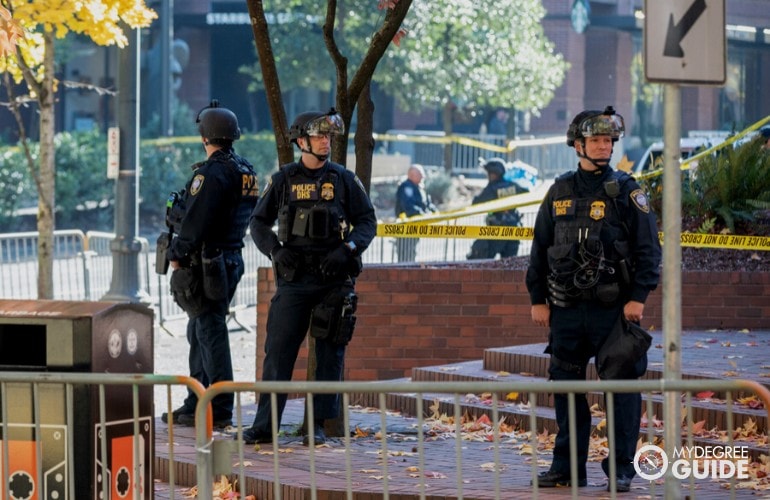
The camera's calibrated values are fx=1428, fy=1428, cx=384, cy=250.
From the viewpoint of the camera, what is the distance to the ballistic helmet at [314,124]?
7.66 metres

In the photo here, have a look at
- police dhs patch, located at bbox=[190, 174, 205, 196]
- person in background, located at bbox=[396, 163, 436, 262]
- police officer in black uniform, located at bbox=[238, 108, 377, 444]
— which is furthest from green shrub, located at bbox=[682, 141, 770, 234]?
person in background, located at bbox=[396, 163, 436, 262]

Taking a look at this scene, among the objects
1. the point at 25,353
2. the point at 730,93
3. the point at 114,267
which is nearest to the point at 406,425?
the point at 25,353

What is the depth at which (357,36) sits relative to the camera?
32219 mm

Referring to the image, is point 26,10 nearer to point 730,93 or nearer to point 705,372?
point 705,372

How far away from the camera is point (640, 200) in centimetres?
679

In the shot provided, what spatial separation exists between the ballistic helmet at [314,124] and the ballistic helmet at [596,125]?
144 cm

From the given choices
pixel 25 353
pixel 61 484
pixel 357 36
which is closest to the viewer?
pixel 61 484

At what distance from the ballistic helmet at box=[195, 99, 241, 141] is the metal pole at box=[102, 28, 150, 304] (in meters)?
6.01

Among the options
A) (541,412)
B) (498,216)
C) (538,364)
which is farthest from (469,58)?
(541,412)

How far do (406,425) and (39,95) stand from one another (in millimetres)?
6666

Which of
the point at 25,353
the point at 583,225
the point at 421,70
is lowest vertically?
the point at 25,353

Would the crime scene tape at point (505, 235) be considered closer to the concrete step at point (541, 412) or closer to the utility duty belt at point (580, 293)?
the concrete step at point (541, 412)

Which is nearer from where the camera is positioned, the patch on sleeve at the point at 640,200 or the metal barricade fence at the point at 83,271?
the patch on sleeve at the point at 640,200

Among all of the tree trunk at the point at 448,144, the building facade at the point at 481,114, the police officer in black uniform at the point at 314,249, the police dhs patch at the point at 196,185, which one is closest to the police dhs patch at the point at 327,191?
the police officer in black uniform at the point at 314,249
